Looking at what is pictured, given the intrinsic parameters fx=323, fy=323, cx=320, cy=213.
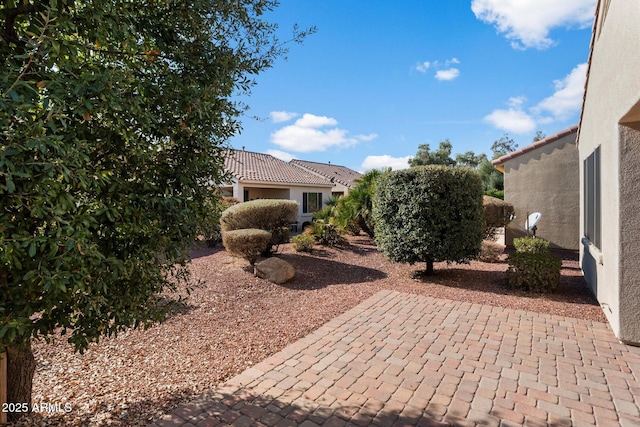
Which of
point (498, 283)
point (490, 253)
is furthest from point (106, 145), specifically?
point (490, 253)

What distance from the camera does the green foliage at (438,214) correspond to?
884 centimetres

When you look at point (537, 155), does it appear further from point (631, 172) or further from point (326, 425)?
point (326, 425)

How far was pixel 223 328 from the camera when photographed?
6090mm

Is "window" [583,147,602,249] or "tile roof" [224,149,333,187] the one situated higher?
"tile roof" [224,149,333,187]

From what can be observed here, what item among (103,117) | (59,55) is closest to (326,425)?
(103,117)

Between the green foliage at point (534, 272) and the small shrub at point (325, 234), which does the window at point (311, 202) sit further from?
the green foliage at point (534, 272)

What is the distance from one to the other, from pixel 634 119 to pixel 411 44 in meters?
7.93

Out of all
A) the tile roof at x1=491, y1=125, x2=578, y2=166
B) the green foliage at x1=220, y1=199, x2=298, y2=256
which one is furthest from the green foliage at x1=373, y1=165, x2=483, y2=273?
the tile roof at x1=491, y1=125, x2=578, y2=166

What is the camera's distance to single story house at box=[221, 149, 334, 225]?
2109 cm

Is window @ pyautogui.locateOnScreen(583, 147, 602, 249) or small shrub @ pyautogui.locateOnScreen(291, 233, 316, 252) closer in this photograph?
window @ pyautogui.locateOnScreen(583, 147, 602, 249)

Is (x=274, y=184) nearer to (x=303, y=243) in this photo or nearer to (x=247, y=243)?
(x=303, y=243)

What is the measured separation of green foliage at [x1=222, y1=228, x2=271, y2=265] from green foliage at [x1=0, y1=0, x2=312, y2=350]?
21.6ft

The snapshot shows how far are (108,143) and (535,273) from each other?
9.25 m

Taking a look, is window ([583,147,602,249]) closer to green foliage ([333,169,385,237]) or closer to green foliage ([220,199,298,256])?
green foliage ([333,169,385,237])
